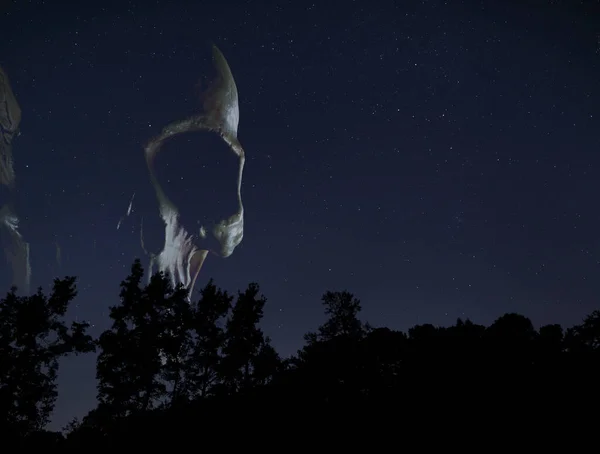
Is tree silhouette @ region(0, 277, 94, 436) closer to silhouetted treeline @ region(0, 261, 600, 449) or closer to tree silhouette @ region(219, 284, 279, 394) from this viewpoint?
silhouetted treeline @ region(0, 261, 600, 449)

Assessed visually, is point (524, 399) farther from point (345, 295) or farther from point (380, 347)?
point (345, 295)

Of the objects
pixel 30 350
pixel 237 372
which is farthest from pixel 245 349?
pixel 30 350

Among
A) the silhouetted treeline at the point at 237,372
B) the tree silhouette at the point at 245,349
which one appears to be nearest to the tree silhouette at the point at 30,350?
the silhouetted treeline at the point at 237,372

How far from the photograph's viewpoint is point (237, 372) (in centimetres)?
3069

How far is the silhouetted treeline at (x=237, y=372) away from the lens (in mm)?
17531

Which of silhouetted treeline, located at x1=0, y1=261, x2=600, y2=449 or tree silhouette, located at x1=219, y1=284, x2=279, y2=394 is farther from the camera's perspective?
tree silhouette, located at x1=219, y1=284, x2=279, y2=394

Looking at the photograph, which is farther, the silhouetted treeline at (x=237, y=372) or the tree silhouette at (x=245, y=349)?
the tree silhouette at (x=245, y=349)

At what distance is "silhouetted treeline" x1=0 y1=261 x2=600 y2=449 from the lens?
17531 mm

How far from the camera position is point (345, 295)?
123 ft

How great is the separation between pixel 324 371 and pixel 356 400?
7905 millimetres

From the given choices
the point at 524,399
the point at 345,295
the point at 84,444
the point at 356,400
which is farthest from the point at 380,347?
the point at 84,444

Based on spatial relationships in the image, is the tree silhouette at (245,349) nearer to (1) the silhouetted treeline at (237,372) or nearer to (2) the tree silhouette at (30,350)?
(1) the silhouetted treeline at (237,372)

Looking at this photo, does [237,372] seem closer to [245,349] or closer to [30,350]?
[245,349]

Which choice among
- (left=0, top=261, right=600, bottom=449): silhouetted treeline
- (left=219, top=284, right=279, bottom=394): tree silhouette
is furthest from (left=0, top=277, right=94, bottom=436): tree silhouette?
(left=219, top=284, right=279, bottom=394): tree silhouette
